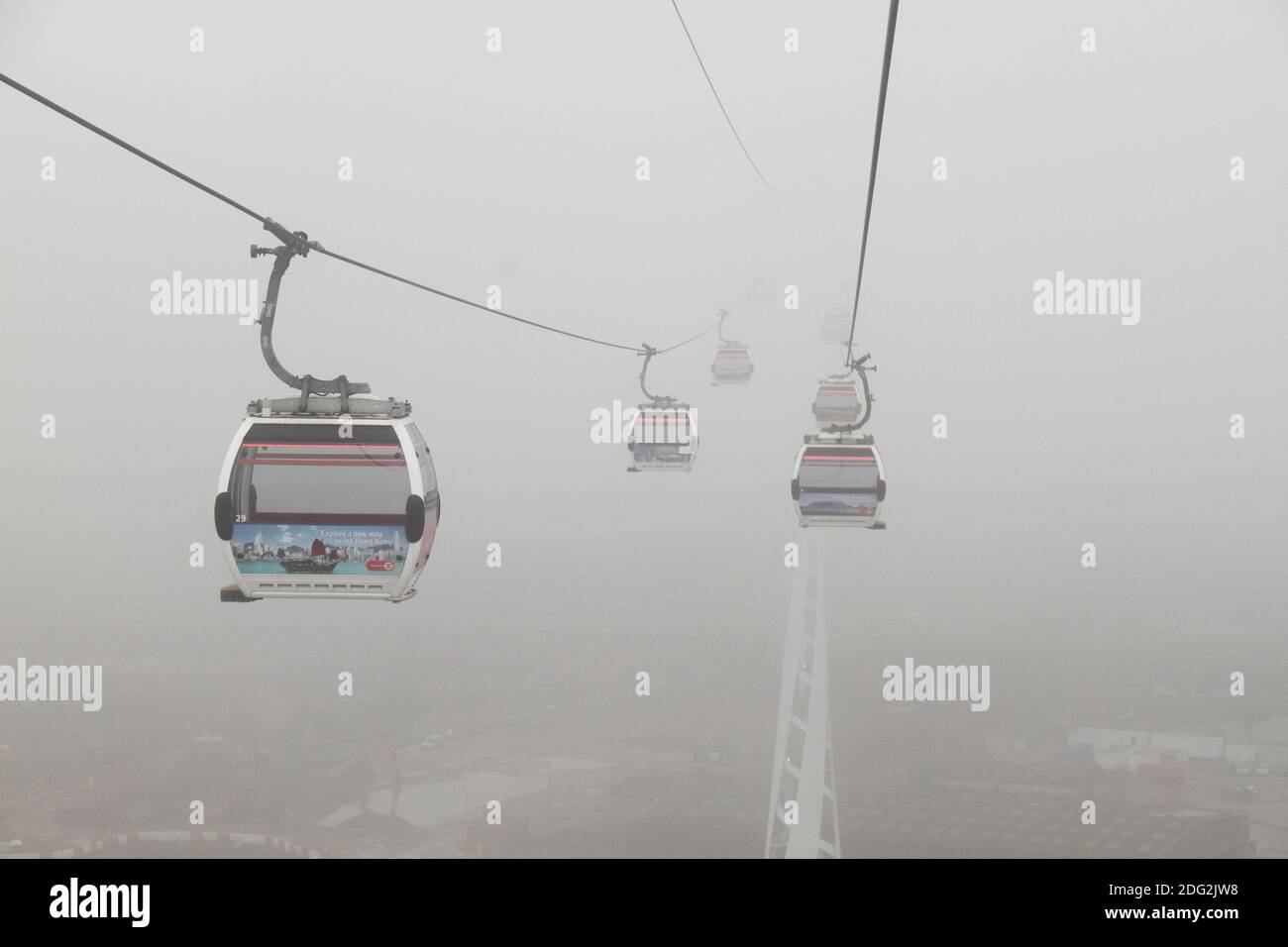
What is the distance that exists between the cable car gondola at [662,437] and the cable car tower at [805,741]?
2822cm

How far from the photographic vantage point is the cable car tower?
6575cm

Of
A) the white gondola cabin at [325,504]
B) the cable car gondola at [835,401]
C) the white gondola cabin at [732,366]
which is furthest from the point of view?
the white gondola cabin at [732,366]

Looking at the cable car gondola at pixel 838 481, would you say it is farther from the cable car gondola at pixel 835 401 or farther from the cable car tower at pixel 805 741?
the cable car tower at pixel 805 741

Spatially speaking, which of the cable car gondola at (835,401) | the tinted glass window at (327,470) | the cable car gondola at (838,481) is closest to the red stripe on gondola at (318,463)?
the tinted glass window at (327,470)

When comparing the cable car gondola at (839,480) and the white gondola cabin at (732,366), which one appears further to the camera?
the white gondola cabin at (732,366)

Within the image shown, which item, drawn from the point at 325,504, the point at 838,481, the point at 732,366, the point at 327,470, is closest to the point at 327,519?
the point at 325,504

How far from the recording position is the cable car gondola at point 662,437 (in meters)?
14.9

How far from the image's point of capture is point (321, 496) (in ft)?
21.8

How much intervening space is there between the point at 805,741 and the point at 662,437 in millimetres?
81690

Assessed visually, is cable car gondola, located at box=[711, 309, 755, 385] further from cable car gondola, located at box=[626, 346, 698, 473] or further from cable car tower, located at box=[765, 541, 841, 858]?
cable car tower, located at box=[765, 541, 841, 858]

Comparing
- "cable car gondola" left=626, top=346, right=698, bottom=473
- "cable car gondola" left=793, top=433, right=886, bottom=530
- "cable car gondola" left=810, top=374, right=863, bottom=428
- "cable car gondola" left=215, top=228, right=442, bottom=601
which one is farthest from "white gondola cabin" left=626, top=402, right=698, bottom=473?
"cable car gondola" left=215, top=228, right=442, bottom=601

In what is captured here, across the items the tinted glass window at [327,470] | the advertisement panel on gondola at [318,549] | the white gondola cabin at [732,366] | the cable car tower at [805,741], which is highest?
the white gondola cabin at [732,366]

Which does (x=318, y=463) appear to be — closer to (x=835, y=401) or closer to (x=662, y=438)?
(x=662, y=438)

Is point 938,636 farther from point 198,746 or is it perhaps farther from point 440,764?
point 198,746
